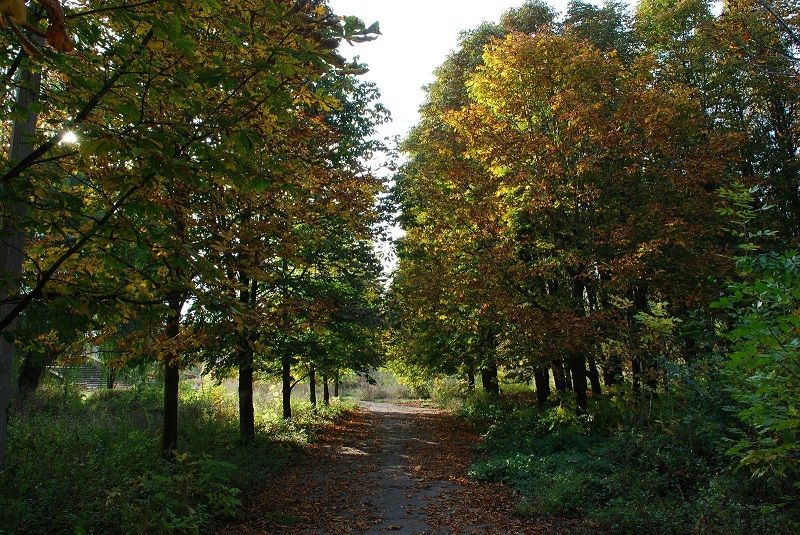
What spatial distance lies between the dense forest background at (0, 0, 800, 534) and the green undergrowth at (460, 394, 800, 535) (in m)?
0.06

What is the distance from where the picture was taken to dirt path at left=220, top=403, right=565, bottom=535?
746 cm

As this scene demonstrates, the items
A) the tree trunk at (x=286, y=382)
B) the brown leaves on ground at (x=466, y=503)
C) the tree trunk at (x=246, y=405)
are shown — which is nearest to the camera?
the brown leaves on ground at (x=466, y=503)

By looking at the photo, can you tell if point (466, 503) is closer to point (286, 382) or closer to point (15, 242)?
point (15, 242)

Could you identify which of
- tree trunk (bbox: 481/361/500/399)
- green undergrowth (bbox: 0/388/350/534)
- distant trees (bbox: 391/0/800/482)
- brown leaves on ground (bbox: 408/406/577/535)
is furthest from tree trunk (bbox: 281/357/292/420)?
tree trunk (bbox: 481/361/500/399)

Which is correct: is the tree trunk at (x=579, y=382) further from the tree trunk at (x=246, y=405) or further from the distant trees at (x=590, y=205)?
the tree trunk at (x=246, y=405)

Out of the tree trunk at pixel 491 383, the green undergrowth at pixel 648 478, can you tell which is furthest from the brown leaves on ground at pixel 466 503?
the tree trunk at pixel 491 383

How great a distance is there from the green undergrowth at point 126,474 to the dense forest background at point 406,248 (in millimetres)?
64

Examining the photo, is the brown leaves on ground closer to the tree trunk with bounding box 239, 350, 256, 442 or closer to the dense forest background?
the dense forest background

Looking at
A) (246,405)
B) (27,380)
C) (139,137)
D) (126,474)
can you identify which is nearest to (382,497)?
(126,474)

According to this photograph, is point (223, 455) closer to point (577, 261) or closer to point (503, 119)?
point (577, 261)

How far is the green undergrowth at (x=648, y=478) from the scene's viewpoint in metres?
5.98

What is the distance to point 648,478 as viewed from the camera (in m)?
7.45

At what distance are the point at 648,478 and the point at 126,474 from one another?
7502 millimetres

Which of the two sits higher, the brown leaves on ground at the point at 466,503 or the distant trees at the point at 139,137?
the distant trees at the point at 139,137
